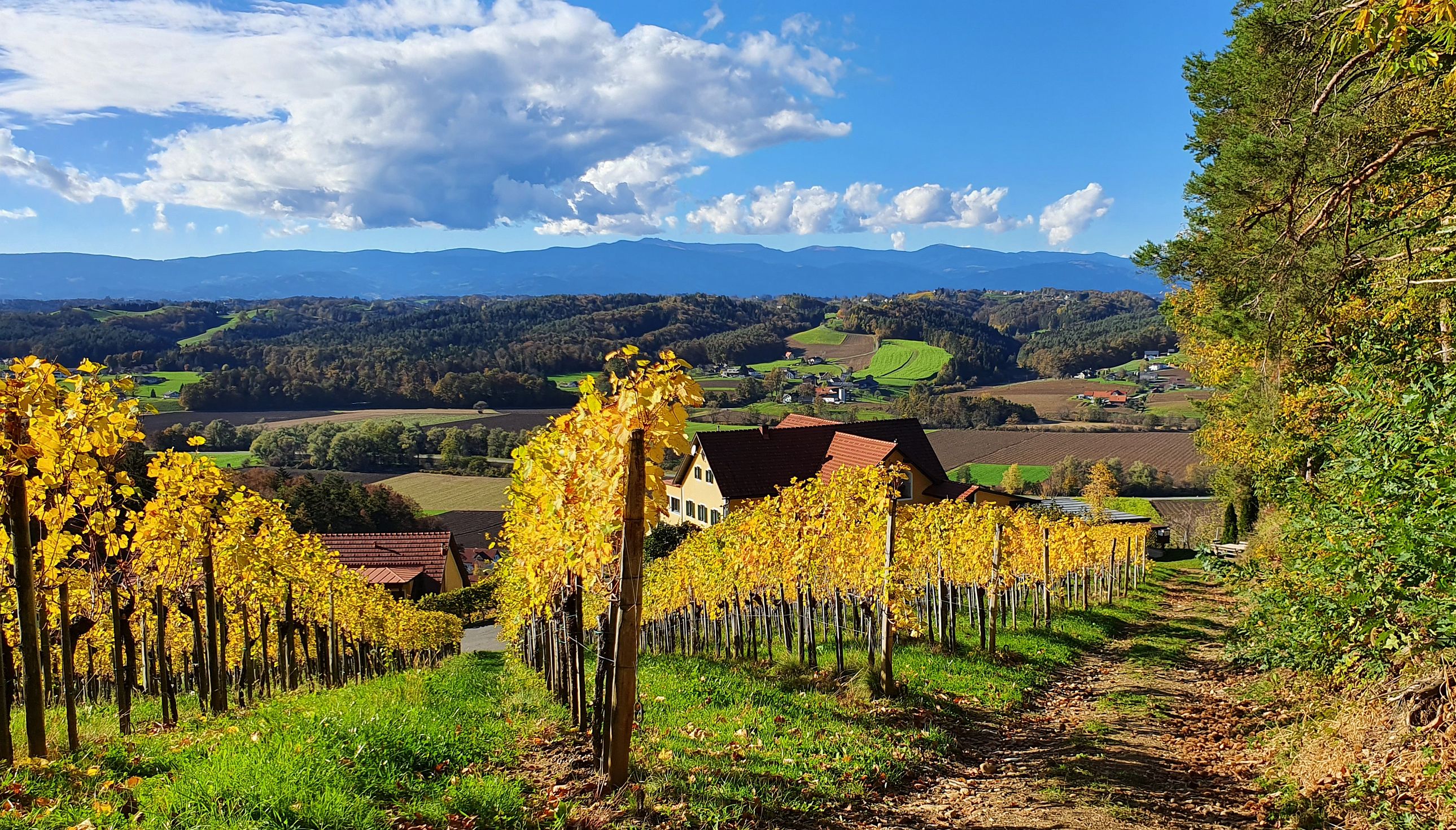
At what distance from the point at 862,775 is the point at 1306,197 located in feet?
37.1

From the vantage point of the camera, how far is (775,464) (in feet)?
137

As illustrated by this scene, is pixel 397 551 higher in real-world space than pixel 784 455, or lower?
lower

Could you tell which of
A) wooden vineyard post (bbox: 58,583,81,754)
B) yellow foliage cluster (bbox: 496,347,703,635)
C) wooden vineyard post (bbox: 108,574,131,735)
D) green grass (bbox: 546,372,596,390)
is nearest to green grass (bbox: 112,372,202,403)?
green grass (bbox: 546,372,596,390)

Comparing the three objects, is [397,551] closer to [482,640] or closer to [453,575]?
[453,575]

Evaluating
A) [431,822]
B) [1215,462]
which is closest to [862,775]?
[431,822]

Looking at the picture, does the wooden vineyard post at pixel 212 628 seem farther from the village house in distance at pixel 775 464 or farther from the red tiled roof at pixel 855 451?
the red tiled roof at pixel 855 451

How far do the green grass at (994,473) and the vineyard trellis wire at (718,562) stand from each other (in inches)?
1626

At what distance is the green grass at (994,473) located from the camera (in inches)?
2743

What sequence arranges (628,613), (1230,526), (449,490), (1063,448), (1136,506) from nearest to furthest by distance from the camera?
(628,613), (1230,526), (1136,506), (449,490), (1063,448)

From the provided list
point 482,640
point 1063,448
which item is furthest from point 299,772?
point 1063,448

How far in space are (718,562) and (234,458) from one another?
7836cm

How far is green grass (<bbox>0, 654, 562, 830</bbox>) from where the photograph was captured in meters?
5.03

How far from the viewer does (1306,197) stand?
39.3ft

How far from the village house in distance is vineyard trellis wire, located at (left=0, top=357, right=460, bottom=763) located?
22.0m
